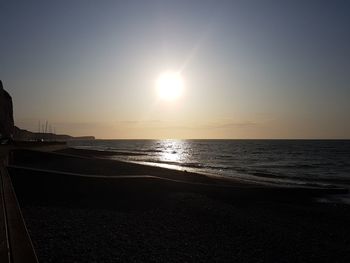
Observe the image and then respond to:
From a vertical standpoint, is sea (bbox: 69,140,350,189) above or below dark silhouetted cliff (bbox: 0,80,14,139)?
below

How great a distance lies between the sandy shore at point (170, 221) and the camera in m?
7.41

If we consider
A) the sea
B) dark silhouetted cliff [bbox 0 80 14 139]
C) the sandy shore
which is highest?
dark silhouetted cliff [bbox 0 80 14 139]

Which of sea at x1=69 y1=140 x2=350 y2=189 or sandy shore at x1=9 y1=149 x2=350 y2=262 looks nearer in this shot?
sandy shore at x1=9 y1=149 x2=350 y2=262

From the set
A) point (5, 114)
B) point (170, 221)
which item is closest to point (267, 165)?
point (170, 221)

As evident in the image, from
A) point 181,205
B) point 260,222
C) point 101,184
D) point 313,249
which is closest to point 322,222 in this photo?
point 260,222

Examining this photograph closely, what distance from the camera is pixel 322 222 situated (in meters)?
12.2

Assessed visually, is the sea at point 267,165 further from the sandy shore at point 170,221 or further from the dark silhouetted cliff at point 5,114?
the dark silhouetted cliff at point 5,114

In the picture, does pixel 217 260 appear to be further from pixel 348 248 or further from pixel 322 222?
pixel 322 222

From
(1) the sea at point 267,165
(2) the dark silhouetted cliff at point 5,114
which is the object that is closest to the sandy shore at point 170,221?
(1) the sea at point 267,165

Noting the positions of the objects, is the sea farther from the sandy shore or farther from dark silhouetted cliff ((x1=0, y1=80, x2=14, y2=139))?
dark silhouetted cliff ((x1=0, y1=80, x2=14, y2=139))

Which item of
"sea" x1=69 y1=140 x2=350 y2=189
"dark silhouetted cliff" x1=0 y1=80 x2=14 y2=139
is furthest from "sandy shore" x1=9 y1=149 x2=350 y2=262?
"dark silhouetted cliff" x1=0 y1=80 x2=14 y2=139

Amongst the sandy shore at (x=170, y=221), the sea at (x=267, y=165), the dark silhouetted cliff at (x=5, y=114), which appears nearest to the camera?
the sandy shore at (x=170, y=221)

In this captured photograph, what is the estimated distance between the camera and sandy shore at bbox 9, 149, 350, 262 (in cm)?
741

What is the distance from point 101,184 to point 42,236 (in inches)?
237
